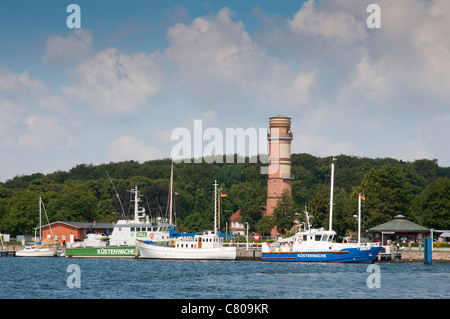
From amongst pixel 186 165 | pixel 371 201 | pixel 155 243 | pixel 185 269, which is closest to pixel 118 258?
pixel 155 243

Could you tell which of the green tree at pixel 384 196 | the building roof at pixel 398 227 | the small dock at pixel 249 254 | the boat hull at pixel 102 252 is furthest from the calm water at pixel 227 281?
the green tree at pixel 384 196

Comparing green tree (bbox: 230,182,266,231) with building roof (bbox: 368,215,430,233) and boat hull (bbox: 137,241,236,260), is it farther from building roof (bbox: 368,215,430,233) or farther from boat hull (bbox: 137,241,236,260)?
boat hull (bbox: 137,241,236,260)

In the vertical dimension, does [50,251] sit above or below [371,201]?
below

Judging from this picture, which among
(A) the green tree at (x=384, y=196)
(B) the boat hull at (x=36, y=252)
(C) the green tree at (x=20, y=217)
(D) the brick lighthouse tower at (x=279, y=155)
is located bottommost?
(B) the boat hull at (x=36, y=252)

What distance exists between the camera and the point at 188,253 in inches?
3009

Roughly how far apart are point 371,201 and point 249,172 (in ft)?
207

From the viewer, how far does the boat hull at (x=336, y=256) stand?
6950cm

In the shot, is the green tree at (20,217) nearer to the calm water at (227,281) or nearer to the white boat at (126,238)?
the white boat at (126,238)

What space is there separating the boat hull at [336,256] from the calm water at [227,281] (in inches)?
93.5

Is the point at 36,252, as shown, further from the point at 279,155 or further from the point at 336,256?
the point at 336,256

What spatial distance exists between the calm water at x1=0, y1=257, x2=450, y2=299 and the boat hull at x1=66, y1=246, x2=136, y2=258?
42.2 ft

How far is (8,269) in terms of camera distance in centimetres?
6462

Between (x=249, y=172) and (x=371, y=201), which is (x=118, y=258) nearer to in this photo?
(x=371, y=201)
